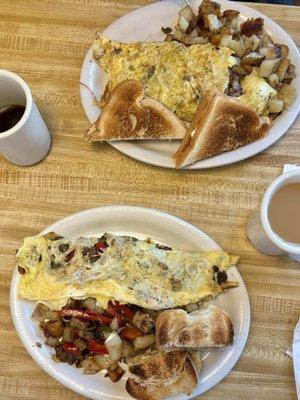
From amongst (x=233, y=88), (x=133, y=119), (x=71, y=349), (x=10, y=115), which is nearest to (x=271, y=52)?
(x=233, y=88)

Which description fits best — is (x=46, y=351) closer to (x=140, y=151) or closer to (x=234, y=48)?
(x=140, y=151)

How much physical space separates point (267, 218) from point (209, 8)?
0.67 meters

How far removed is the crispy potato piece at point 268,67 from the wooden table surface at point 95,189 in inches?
7.0

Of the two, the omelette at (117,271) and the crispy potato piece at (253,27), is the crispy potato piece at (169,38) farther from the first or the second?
the omelette at (117,271)

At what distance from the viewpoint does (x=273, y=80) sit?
1.46 meters

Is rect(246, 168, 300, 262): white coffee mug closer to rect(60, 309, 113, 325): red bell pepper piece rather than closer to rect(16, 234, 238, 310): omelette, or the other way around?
rect(16, 234, 238, 310): omelette

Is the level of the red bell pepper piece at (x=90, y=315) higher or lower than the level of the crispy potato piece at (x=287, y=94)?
lower

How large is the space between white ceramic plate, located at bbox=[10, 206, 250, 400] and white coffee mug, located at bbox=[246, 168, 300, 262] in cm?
11

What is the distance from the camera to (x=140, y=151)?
4.73ft

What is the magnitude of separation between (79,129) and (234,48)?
1.71 feet

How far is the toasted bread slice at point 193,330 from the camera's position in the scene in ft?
3.99

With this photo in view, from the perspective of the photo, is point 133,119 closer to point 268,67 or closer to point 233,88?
point 233,88

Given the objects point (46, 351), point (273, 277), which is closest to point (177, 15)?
point (273, 277)

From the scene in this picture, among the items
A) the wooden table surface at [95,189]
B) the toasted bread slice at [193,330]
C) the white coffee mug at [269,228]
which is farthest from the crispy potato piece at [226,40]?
the toasted bread slice at [193,330]
